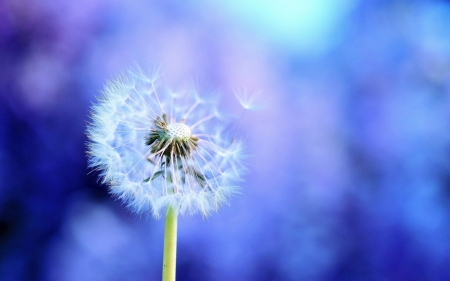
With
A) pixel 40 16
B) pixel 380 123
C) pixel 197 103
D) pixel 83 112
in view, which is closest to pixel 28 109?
pixel 83 112

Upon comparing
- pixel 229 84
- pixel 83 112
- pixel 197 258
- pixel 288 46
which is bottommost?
pixel 197 258

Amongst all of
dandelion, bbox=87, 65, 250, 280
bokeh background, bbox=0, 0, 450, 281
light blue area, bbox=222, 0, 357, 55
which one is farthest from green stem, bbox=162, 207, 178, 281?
light blue area, bbox=222, 0, 357, 55

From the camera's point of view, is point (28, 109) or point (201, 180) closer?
point (201, 180)

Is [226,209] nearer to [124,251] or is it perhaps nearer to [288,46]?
[124,251]

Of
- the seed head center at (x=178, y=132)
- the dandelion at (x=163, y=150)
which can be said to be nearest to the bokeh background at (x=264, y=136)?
the dandelion at (x=163, y=150)

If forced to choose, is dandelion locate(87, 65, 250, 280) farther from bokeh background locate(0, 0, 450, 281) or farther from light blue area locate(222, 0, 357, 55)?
light blue area locate(222, 0, 357, 55)

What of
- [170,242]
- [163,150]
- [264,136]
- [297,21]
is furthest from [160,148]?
[297,21]

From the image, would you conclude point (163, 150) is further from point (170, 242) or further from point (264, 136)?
point (264, 136)
